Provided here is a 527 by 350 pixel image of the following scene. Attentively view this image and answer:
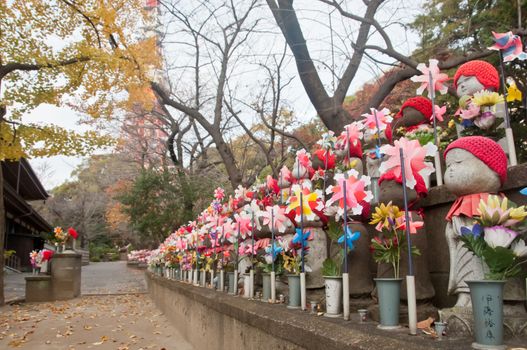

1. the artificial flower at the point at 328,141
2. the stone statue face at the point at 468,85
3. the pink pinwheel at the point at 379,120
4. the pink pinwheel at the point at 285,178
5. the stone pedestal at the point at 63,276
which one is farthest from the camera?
the stone pedestal at the point at 63,276

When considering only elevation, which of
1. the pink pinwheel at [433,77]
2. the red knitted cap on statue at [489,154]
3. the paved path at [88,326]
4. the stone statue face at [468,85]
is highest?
the pink pinwheel at [433,77]

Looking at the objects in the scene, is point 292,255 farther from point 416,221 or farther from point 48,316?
point 48,316

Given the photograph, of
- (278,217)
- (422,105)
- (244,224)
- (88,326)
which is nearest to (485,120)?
(422,105)

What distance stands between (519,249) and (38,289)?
40.2 feet

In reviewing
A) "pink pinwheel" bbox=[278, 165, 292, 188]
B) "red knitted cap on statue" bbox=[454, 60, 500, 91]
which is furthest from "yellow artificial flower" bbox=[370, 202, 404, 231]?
"pink pinwheel" bbox=[278, 165, 292, 188]

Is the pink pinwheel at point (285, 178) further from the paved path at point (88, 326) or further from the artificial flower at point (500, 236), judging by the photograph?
the paved path at point (88, 326)

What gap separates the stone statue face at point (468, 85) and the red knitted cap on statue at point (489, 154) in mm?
898

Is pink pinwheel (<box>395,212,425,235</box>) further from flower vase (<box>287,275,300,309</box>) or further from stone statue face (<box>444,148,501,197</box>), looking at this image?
flower vase (<box>287,275,300,309</box>)

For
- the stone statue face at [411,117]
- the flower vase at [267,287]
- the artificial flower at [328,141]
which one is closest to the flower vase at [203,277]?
the flower vase at [267,287]

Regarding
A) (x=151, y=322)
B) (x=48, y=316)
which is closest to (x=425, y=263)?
(x=151, y=322)

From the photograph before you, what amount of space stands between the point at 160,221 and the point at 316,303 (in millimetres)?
14656

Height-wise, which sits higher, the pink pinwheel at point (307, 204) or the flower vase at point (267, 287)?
the pink pinwheel at point (307, 204)

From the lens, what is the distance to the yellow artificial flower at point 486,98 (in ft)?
8.28

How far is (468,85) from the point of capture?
9.19 feet
